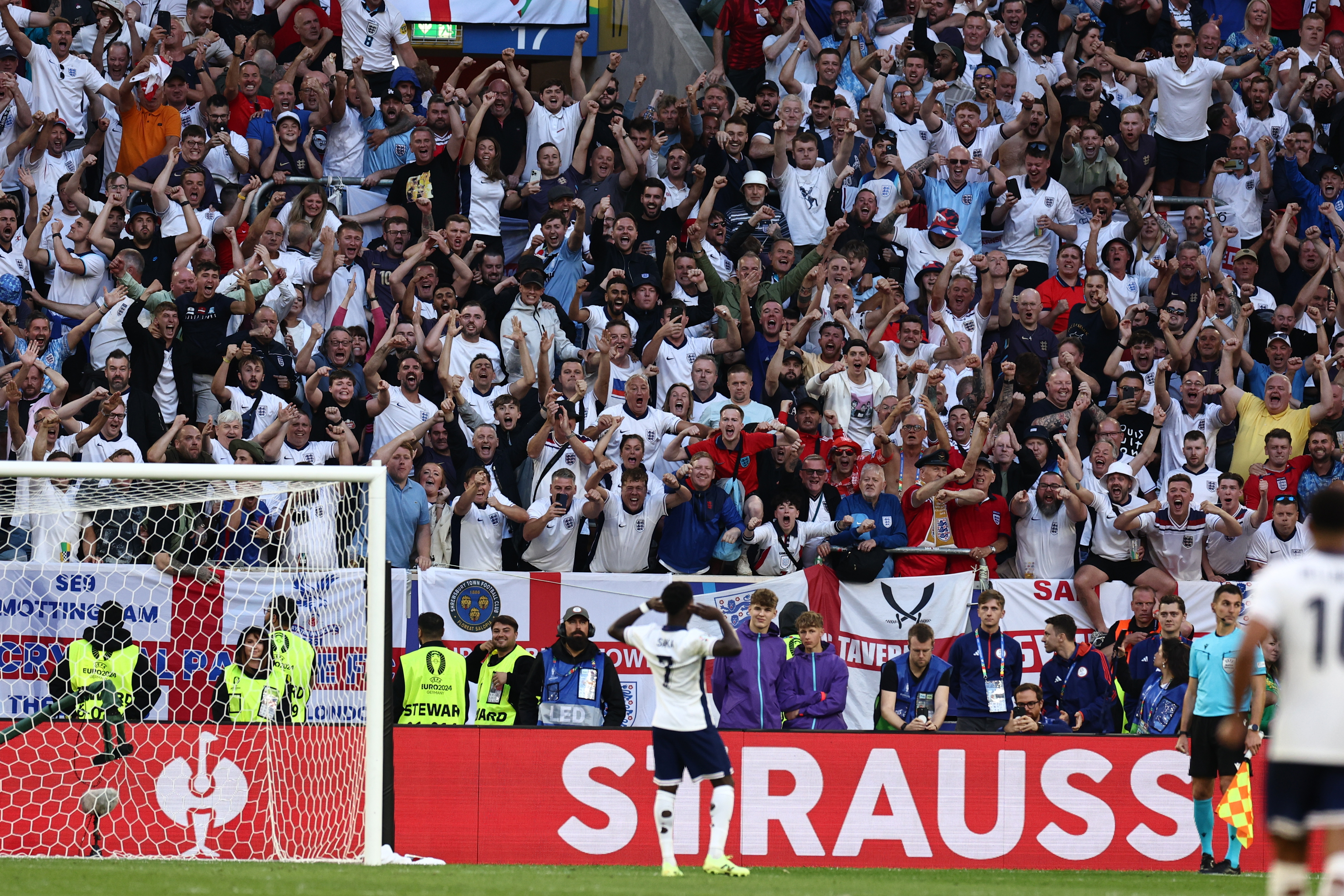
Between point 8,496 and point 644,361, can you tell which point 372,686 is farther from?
point 644,361

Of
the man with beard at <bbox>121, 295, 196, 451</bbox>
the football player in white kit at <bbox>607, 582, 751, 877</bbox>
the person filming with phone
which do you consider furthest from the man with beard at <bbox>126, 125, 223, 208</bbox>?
the football player in white kit at <bbox>607, 582, 751, 877</bbox>

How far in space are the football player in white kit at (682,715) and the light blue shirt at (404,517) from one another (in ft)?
15.4

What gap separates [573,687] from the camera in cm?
1365

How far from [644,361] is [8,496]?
21.6 ft

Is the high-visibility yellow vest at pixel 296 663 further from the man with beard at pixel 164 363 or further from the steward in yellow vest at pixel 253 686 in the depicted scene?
the man with beard at pixel 164 363

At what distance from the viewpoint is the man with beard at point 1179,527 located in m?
16.4

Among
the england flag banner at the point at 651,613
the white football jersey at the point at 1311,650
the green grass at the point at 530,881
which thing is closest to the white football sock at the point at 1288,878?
the white football jersey at the point at 1311,650

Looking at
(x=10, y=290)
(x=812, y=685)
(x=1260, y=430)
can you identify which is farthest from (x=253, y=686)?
(x=1260, y=430)

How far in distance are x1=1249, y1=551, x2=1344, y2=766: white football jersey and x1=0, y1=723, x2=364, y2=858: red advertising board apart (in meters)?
7.46

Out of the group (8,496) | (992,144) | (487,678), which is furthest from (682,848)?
(992,144)

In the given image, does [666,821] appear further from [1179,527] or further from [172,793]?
[1179,527]

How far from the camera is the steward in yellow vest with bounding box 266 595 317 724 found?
1288 centimetres

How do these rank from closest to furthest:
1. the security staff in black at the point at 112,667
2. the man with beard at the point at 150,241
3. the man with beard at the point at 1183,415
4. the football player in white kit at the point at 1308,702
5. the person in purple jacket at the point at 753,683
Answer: the football player in white kit at the point at 1308,702 → the security staff in black at the point at 112,667 → the person in purple jacket at the point at 753,683 → the man with beard at the point at 150,241 → the man with beard at the point at 1183,415

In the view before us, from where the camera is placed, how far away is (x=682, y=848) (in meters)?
13.0
